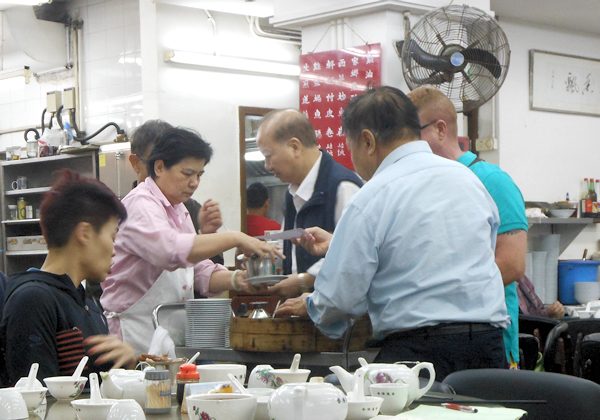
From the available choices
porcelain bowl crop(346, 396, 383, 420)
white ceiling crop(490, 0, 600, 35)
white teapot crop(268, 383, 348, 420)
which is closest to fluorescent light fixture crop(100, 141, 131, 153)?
white ceiling crop(490, 0, 600, 35)

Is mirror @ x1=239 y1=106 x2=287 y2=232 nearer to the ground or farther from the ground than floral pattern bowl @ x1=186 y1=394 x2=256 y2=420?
farther from the ground

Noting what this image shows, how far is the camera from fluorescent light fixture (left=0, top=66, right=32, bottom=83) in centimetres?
1095

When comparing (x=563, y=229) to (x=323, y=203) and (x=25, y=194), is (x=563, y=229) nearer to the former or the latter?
(x=25, y=194)

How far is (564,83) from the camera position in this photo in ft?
32.1

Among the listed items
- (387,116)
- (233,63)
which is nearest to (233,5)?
(233,63)

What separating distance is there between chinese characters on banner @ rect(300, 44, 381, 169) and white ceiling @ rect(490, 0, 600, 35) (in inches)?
73.1

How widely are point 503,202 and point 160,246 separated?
1360 millimetres

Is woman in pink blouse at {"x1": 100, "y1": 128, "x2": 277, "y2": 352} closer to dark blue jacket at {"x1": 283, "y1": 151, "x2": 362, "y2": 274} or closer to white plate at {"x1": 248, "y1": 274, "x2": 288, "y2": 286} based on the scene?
white plate at {"x1": 248, "y1": 274, "x2": 288, "y2": 286}

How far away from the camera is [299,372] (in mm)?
2494

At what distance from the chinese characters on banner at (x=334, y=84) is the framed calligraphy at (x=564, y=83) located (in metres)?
2.58

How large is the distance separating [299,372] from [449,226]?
913 mm

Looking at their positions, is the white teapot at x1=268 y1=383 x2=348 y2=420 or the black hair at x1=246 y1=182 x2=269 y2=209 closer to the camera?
the white teapot at x1=268 y1=383 x2=348 y2=420

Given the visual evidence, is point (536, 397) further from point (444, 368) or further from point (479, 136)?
point (479, 136)

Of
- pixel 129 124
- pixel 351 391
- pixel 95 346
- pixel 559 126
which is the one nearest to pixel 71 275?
pixel 95 346
